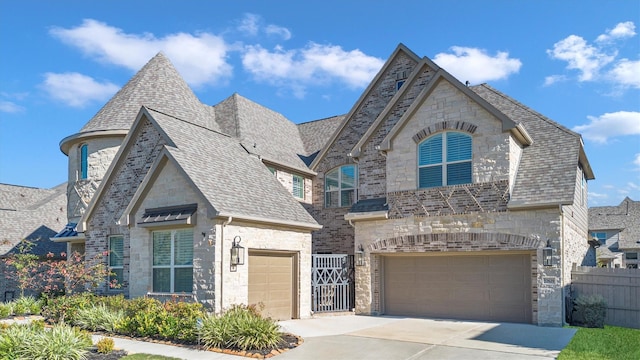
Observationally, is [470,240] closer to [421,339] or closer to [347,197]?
[421,339]

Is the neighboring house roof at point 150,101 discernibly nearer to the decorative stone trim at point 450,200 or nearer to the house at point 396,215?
the house at point 396,215

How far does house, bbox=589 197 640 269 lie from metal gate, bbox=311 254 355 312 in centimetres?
3812

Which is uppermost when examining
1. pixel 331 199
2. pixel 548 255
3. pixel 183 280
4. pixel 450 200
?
pixel 331 199

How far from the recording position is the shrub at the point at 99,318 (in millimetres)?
14477

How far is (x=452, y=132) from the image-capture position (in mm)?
17578

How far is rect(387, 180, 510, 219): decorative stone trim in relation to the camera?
16.5 metres

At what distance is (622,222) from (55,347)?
55383mm

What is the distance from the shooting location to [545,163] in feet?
55.7

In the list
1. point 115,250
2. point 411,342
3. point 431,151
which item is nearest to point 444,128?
point 431,151

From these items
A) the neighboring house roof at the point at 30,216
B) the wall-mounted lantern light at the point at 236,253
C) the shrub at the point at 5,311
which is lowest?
the shrub at the point at 5,311

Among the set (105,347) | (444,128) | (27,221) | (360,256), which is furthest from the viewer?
(27,221)

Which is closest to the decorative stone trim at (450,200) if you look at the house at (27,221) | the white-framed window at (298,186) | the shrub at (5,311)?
the white-framed window at (298,186)

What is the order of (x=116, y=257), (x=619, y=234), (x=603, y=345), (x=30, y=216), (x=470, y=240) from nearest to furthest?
(x=603, y=345) < (x=470, y=240) < (x=116, y=257) < (x=30, y=216) < (x=619, y=234)

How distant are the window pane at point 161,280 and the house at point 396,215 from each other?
4 cm
